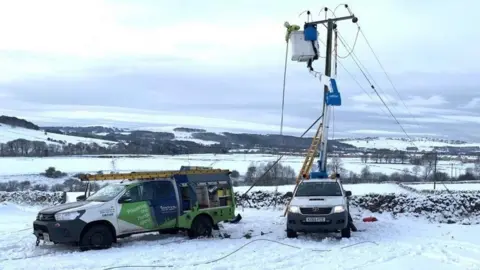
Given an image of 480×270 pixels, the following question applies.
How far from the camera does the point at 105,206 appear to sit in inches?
512

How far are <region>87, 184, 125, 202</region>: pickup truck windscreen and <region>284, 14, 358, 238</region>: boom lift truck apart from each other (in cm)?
461

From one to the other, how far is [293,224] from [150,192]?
3.94m

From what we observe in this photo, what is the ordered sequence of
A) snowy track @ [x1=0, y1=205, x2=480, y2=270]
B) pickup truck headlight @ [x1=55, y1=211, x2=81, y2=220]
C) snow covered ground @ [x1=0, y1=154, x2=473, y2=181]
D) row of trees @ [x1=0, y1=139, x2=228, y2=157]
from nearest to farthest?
snowy track @ [x1=0, y1=205, x2=480, y2=270]
pickup truck headlight @ [x1=55, y1=211, x2=81, y2=220]
snow covered ground @ [x1=0, y1=154, x2=473, y2=181]
row of trees @ [x1=0, y1=139, x2=228, y2=157]

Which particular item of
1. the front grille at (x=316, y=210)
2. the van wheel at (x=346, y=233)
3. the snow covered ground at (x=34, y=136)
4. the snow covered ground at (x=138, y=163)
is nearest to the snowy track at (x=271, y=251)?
the van wheel at (x=346, y=233)

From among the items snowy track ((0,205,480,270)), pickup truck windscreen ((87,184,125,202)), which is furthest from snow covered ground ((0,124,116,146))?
snowy track ((0,205,480,270))

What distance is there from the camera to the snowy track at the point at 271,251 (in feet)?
35.0

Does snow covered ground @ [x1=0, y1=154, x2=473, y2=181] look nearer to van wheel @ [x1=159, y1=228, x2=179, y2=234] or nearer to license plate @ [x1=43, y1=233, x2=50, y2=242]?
van wheel @ [x1=159, y1=228, x2=179, y2=234]

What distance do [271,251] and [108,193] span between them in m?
4.58

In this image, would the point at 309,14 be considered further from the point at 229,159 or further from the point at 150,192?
the point at 229,159

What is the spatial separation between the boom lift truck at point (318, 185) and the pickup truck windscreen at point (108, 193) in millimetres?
4612

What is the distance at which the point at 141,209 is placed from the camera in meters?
13.7

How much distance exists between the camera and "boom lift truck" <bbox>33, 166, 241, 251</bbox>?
1245 cm

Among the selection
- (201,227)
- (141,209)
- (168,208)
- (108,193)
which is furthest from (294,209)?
(108,193)

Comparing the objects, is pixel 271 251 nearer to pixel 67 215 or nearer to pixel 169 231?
pixel 169 231
